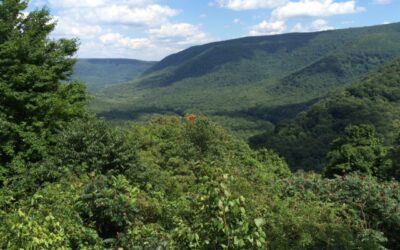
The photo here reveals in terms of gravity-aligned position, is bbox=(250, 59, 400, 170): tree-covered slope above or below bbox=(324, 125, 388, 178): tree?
below

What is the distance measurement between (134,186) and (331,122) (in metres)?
99.8

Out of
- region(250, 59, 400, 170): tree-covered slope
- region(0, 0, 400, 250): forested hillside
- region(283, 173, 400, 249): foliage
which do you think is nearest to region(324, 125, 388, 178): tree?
region(0, 0, 400, 250): forested hillside

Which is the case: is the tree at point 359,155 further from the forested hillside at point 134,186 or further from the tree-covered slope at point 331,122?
the tree-covered slope at point 331,122

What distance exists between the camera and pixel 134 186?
54.2 ft

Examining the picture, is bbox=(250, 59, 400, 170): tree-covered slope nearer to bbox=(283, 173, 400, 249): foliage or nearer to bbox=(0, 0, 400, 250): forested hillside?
bbox=(0, 0, 400, 250): forested hillside

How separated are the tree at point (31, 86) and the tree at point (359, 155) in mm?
24749

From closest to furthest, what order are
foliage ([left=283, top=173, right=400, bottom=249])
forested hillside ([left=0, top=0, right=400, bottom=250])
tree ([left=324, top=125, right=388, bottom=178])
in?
1. forested hillside ([left=0, top=0, right=400, bottom=250])
2. foliage ([left=283, top=173, right=400, bottom=249])
3. tree ([left=324, top=125, right=388, bottom=178])

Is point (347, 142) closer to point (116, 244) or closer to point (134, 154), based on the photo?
point (134, 154)

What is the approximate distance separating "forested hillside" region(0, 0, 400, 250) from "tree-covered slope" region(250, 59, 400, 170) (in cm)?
5695

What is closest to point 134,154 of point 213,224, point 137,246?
point 137,246

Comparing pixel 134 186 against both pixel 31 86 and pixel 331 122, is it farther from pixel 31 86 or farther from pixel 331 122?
pixel 331 122

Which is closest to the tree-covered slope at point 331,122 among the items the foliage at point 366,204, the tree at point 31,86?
the tree at point 31,86

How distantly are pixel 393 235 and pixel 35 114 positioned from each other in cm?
1682

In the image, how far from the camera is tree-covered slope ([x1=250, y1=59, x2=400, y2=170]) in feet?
314
